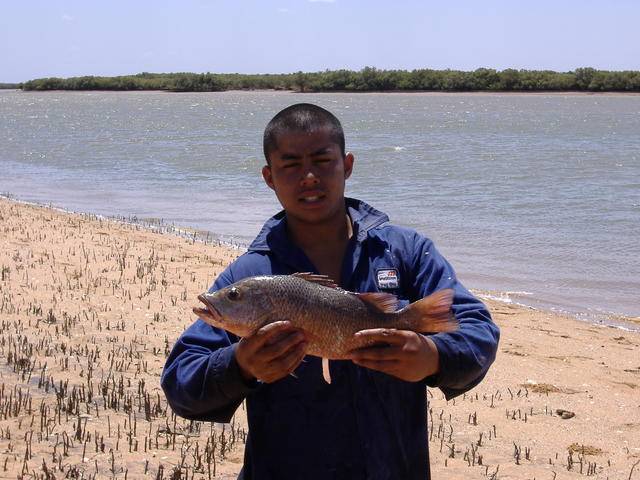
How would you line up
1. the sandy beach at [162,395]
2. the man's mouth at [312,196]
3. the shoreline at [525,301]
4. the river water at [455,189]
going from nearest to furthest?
the man's mouth at [312,196] < the sandy beach at [162,395] < the shoreline at [525,301] < the river water at [455,189]

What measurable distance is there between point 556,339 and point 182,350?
8.00m

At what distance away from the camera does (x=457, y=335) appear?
2715 mm

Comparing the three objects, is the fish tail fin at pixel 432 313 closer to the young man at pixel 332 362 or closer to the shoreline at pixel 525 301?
the young man at pixel 332 362

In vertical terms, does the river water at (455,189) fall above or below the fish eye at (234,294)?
below

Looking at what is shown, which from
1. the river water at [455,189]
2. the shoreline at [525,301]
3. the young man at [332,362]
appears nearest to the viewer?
the young man at [332,362]

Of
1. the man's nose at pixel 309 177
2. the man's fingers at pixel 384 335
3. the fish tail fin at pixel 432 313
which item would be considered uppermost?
the man's nose at pixel 309 177

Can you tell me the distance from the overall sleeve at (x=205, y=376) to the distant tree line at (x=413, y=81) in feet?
412

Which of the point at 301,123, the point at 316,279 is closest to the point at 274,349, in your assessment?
the point at 316,279

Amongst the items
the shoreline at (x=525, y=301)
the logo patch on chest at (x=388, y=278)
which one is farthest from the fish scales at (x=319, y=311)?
the shoreline at (x=525, y=301)

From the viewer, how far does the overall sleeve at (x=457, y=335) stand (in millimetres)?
2670

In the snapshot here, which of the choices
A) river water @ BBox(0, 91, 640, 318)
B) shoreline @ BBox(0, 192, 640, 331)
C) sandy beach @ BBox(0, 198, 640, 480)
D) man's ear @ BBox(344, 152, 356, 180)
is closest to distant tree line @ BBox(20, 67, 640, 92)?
river water @ BBox(0, 91, 640, 318)

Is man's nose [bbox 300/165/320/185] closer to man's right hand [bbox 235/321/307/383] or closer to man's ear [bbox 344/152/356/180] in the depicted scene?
man's ear [bbox 344/152/356/180]

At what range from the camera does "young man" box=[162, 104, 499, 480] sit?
8.45ft

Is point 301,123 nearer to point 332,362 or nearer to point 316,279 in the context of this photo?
point 316,279
